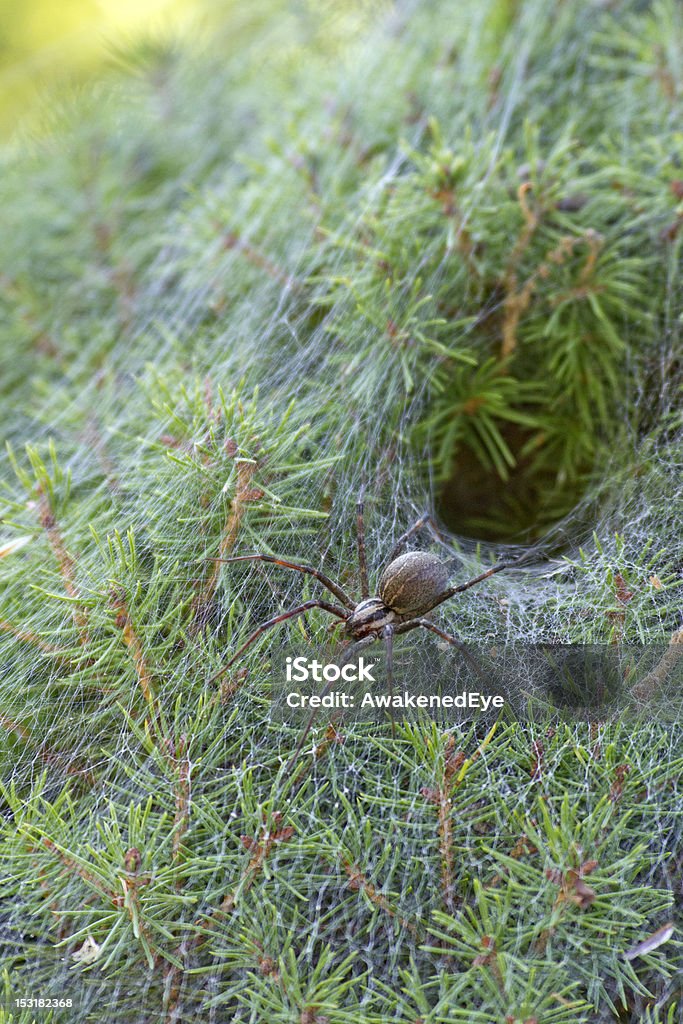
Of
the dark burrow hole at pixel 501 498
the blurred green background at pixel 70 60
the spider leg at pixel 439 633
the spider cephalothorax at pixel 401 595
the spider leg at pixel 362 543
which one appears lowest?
the dark burrow hole at pixel 501 498

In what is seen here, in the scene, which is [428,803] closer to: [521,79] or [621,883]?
[621,883]

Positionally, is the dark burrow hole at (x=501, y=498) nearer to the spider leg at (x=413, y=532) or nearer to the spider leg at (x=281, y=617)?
the spider leg at (x=413, y=532)

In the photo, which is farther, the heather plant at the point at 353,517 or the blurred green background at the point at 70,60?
the blurred green background at the point at 70,60

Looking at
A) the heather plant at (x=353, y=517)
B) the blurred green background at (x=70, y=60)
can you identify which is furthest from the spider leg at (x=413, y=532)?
the blurred green background at (x=70, y=60)

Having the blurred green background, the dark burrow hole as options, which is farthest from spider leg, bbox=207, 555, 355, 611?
the blurred green background

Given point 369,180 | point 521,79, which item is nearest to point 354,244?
point 369,180

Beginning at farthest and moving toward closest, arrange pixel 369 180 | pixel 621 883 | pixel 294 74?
pixel 294 74 < pixel 369 180 < pixel 621 883

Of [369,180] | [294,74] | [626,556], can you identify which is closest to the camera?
[626,556]
